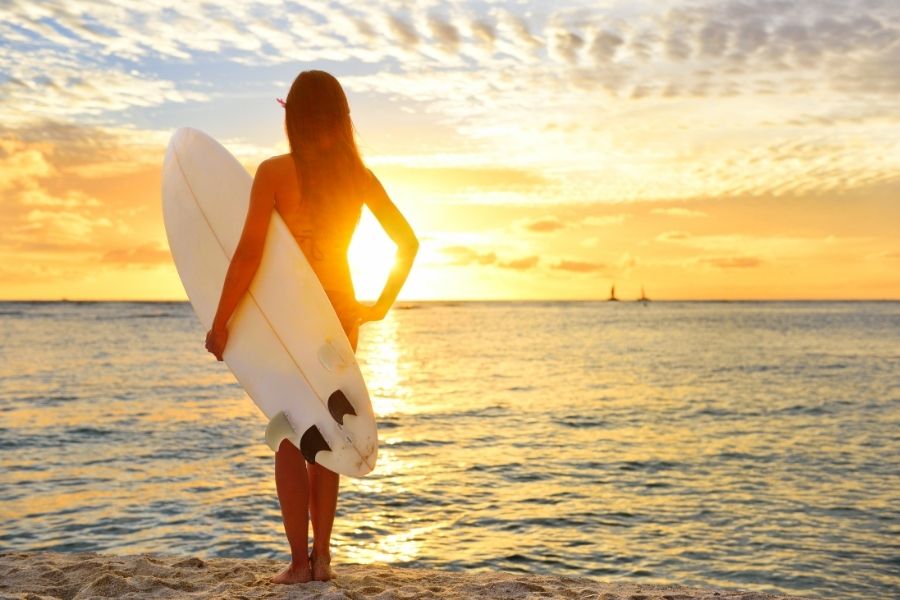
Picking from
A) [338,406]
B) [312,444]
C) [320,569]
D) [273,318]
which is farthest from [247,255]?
[320,569]

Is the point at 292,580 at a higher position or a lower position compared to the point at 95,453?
higher

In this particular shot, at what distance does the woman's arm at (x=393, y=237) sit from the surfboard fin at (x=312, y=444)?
55 centimetres

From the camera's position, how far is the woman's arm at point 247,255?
356 centimetres

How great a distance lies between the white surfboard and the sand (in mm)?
710

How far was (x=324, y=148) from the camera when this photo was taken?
11.5 feet

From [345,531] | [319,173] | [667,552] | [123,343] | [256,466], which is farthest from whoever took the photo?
[123,343]

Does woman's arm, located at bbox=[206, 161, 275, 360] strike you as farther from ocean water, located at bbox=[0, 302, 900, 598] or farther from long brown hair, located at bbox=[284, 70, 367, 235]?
ocean water, located at bbox=[0, 302, 900, 598]

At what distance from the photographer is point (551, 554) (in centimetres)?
659

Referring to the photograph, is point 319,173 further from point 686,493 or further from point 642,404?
point 642,404

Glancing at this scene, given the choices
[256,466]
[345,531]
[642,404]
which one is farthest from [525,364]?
[345,531]

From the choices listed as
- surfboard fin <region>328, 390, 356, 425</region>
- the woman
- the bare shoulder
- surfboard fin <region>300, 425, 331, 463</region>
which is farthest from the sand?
the bare shoulder

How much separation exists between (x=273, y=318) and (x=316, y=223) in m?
0.50

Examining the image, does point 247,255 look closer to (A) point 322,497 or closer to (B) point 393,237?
(B) point 393,237

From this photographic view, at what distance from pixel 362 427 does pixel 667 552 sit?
13.6 feet
